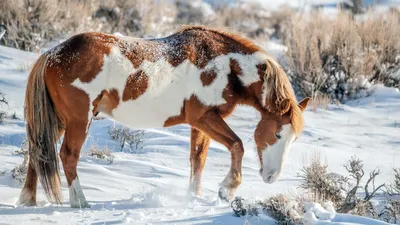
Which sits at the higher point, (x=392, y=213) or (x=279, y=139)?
(x=279, y=139)

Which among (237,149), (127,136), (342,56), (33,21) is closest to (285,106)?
(237,149)

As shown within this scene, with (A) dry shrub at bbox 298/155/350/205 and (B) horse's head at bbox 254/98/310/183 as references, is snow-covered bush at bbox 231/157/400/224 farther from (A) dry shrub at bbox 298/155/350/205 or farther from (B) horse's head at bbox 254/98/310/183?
(B) horse's head at bbox 254/98/310/183

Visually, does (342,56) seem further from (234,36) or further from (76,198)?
(76,198)

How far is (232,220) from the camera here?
5195 millimetres

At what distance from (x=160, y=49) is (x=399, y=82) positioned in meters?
7.30

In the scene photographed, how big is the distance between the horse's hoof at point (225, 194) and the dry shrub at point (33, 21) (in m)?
6.80

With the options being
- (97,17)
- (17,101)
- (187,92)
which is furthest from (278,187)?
(97,17)

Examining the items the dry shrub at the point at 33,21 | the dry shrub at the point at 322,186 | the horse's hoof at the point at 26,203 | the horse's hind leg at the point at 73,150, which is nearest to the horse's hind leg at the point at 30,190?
the horse's hoof at the point at 26,203

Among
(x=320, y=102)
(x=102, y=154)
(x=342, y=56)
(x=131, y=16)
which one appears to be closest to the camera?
(x=102, y=154)

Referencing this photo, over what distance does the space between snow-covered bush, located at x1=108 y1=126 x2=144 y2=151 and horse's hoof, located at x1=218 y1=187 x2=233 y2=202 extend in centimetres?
248

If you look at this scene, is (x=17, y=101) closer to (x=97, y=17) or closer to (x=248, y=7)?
(x=97, y=17)

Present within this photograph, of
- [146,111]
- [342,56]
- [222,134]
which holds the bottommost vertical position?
[342,56]

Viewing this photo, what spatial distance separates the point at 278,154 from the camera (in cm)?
624

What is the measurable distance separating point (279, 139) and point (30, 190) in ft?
7.16
